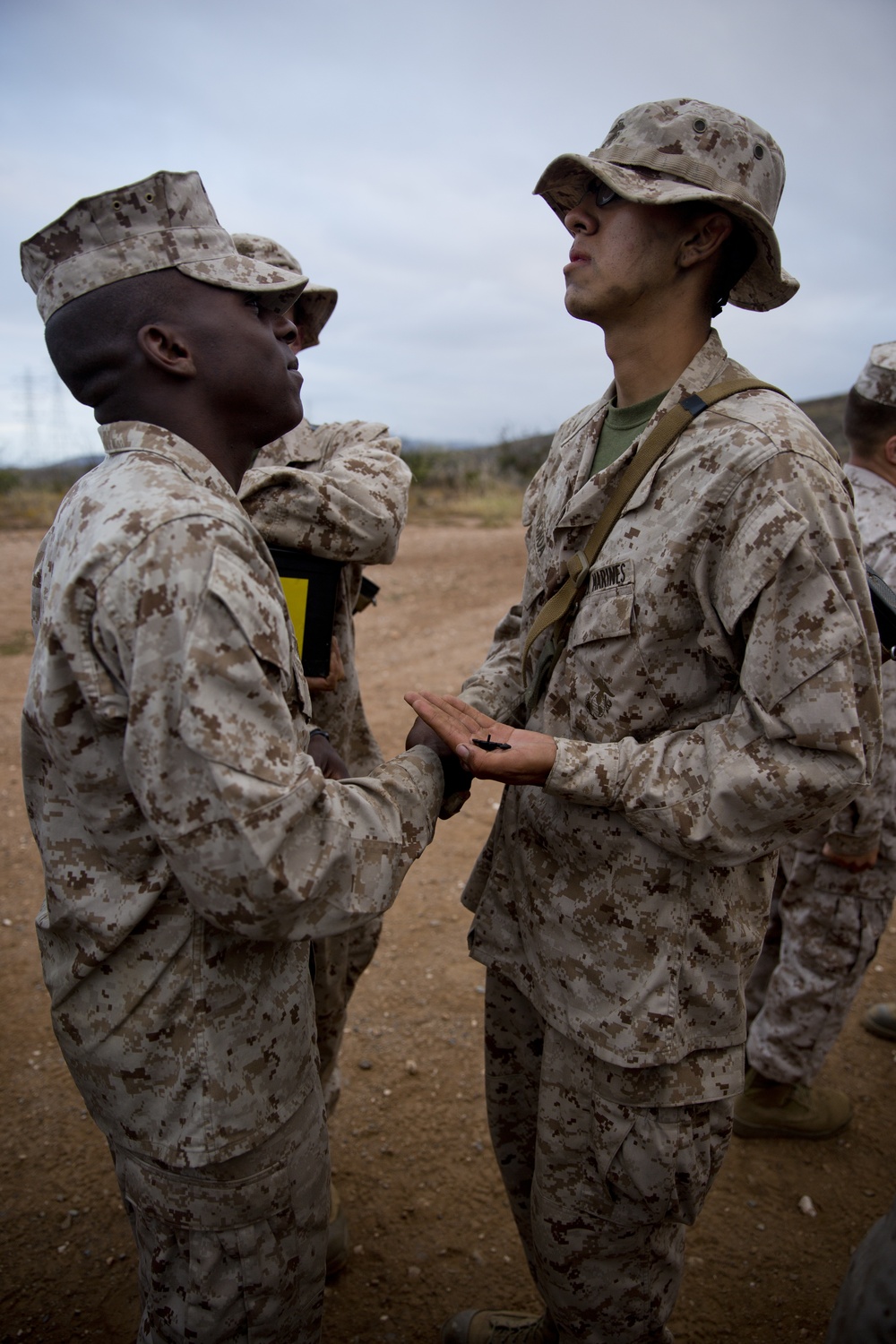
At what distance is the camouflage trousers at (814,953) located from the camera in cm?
302

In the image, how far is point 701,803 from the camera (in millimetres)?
1634

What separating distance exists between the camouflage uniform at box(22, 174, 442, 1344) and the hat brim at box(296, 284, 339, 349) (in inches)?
44.8

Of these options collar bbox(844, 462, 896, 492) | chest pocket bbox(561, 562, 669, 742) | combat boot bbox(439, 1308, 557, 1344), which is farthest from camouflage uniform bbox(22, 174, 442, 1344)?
collar bbox(844, 462, 896, 492)

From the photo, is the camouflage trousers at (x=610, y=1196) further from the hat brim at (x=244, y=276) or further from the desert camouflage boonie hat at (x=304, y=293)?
the desert camouflage boonie hat at (x=304, y=293)

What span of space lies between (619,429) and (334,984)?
1.79 metres

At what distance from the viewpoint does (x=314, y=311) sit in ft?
9.34

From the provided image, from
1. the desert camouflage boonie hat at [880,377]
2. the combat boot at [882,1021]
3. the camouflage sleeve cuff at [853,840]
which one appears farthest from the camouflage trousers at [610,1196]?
the desert camouflage boonie hat at [880,377]

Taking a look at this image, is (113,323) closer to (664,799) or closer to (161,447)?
(161,447)

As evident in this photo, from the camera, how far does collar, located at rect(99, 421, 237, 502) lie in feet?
4.97

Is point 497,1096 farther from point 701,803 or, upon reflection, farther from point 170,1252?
point 701,803

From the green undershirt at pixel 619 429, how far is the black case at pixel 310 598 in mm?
799

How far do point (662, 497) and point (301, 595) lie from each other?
109 cm

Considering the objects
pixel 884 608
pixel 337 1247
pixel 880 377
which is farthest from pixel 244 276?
pixel 337 1247

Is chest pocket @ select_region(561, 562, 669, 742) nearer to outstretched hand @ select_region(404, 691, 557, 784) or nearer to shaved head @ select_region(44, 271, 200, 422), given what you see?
outstretched hand @ select_region(404, 691, 557, 784)
